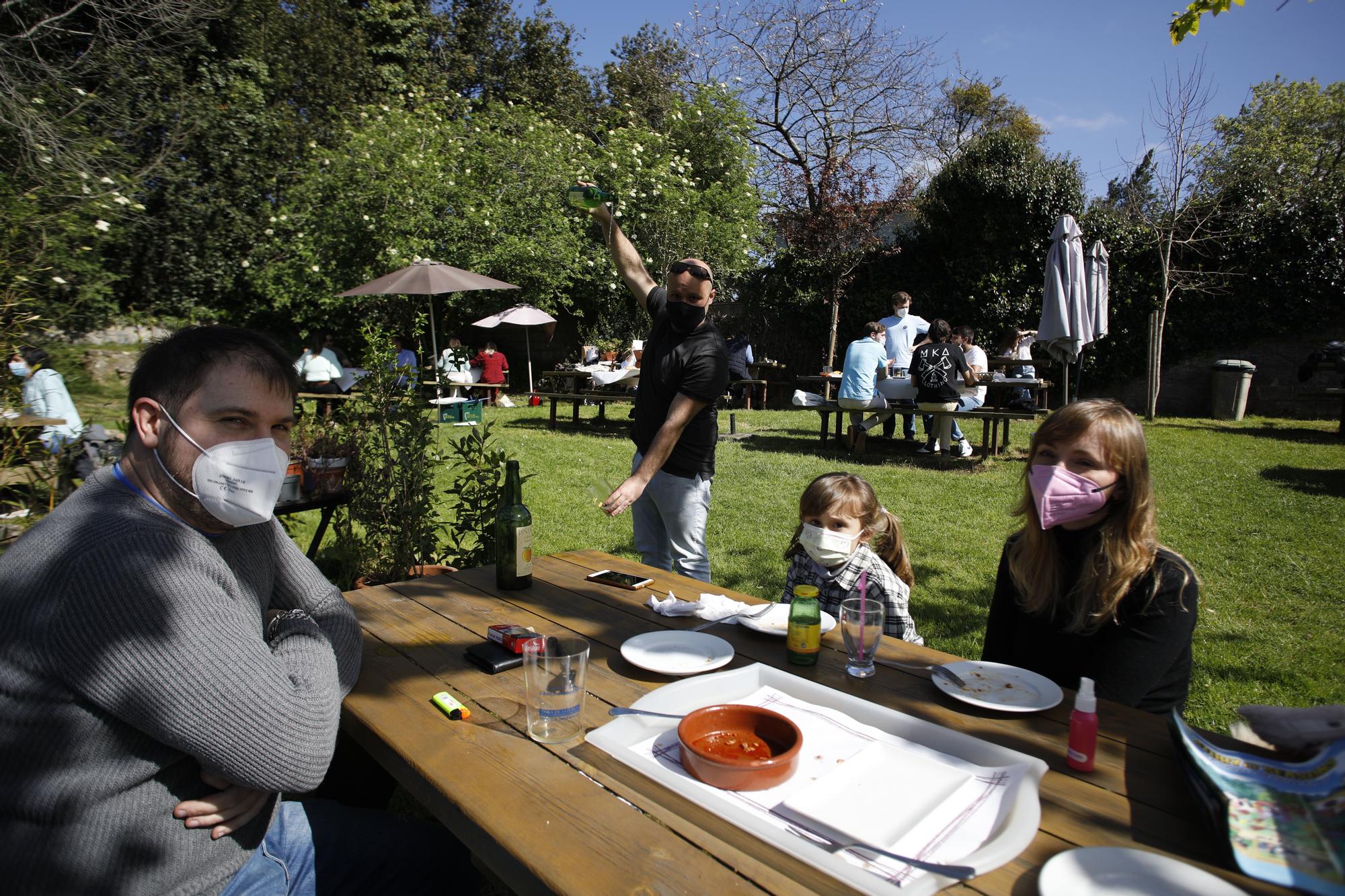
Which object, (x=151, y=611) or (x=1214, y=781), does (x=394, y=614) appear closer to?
(x=151, y=611)

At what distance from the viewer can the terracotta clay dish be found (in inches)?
49.2

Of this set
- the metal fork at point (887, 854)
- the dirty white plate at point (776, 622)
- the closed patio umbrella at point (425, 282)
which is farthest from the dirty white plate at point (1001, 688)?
the closed patio umbrella at point (425, 282)

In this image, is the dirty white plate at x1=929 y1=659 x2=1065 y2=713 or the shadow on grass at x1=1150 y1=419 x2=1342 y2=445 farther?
the shadow on grass at x1=1150 y1=419 x2=1342 y2=445

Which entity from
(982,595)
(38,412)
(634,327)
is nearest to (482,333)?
(634,327)

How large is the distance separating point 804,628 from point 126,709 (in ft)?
4.33

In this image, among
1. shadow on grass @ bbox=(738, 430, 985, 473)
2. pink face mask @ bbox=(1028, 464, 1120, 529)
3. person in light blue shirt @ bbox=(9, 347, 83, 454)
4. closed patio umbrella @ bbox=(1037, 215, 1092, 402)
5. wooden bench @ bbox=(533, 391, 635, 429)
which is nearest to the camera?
pink face mask @ bbox=(1028, 464, 1120, 529)

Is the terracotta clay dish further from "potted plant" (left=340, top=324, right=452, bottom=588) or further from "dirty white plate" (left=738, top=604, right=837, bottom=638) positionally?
"potted plant" (left=340, top=324, right=452, bottom=588)

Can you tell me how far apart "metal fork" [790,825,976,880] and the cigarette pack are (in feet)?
2.96

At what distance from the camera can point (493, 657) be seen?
1.82 m

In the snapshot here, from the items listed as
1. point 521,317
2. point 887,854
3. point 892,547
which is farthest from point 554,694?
point 521,317

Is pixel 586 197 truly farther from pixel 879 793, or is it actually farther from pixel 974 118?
pixel 974 118

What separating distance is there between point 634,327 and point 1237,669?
1491 cm

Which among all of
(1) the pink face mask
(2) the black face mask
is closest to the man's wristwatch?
(1) the pink face mask

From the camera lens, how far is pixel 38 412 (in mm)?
4598
